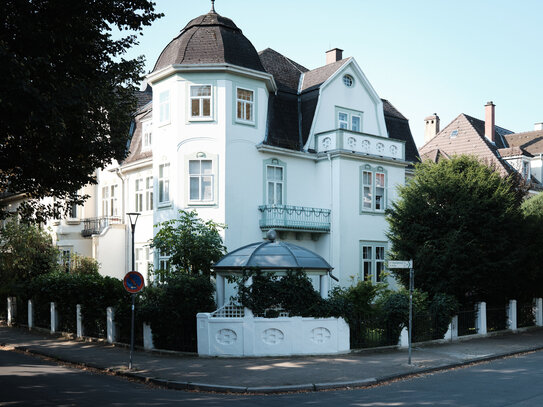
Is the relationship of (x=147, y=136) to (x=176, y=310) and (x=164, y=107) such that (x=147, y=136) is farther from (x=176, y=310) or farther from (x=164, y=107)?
(x=176, y=310)

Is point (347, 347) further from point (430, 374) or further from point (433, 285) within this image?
point (433, 285)

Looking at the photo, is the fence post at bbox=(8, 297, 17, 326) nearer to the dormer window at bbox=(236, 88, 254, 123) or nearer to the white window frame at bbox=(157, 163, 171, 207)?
the white window frame at bbox=(157, 163, 171, 207)

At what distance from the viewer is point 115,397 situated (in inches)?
459

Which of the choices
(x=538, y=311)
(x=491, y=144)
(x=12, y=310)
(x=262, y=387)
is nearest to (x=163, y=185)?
(x=12, y=310)

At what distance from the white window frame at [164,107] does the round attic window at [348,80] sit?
859 cm

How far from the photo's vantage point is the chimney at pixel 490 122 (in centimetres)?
4431

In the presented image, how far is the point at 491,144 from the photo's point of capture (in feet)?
144

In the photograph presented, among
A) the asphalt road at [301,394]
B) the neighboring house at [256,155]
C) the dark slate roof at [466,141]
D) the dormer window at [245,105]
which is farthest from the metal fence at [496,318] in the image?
the dark slate roof at [466,141]

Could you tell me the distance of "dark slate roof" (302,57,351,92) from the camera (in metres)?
27.8

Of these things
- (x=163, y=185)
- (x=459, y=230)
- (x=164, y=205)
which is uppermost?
(x=163, y=185)

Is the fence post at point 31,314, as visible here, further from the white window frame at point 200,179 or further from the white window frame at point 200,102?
the white window frame at point 200,102

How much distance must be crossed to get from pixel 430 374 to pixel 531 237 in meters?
11.7

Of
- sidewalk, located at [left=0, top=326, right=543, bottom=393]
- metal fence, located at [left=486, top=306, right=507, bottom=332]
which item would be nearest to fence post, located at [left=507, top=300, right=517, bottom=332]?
metal fence, located at [left=486, top=306, right=507, bottom=332]

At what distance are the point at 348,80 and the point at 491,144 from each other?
19634 millimetres
